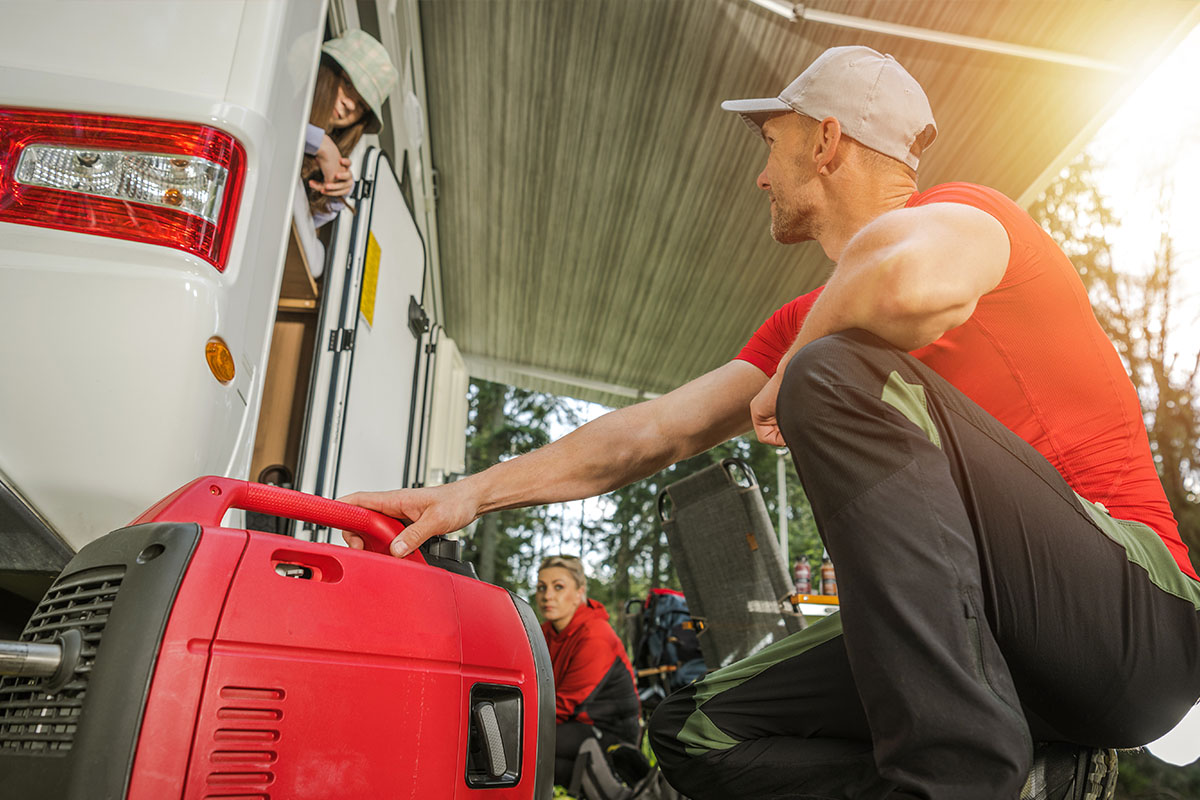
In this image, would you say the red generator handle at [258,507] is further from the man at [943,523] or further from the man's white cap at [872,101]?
the man's white cap at [872,101]

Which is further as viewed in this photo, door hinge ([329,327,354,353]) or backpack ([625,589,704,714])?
backpack ([625,589,704,714])

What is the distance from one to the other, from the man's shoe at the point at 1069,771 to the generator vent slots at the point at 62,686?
0.96 m

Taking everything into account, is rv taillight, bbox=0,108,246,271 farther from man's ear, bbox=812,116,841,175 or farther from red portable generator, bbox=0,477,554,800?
man's ear, bbox=812,116,841,175

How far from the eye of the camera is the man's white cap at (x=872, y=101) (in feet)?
4.31

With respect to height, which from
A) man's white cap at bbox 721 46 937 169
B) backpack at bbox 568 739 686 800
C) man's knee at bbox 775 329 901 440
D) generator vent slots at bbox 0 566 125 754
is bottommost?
generator vent slots at bbox 0 566 125 754

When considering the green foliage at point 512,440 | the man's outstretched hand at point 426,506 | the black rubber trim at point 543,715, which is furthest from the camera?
the green foliage at point 512,440

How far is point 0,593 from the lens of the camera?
114 cm

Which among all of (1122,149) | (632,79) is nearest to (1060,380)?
(632,79)

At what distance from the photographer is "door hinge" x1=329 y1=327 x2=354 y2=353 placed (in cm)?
224

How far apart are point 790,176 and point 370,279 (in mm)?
1410

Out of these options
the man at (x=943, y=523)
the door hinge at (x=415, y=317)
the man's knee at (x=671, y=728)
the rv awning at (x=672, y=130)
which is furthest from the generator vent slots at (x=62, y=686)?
the rv awning at (x=672, y=130)

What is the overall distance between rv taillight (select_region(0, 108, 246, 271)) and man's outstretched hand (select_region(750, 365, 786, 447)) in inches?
29.9

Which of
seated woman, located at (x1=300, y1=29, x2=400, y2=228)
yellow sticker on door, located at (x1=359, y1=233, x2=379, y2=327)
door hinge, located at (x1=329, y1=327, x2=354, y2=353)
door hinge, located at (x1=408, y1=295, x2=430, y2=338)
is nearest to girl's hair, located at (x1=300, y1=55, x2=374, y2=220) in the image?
seated woman, located at (x1=300, y1=29, x2=400, y2=228)

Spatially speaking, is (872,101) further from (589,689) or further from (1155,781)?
(1155,781)
